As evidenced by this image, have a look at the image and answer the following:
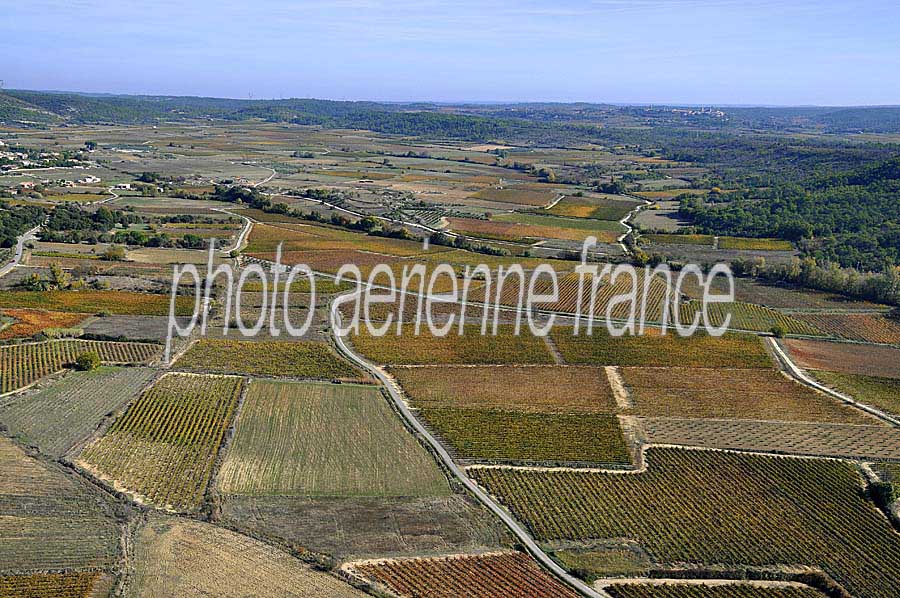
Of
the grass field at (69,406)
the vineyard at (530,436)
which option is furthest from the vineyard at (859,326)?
the grass field at (69,406)

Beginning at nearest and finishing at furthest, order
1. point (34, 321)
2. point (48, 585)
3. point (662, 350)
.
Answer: point (48, 585) < point (662, 350) < point (34, 321)

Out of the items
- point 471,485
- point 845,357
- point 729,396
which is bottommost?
point 471,485

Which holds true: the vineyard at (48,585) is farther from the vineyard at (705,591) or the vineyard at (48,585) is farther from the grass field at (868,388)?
the grass field at (868,388)

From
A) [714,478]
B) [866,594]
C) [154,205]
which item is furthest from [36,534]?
[154,205]

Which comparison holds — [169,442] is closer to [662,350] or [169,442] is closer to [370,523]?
[370,523]

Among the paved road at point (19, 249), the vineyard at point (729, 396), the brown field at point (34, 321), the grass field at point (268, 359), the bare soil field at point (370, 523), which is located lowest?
the bare soil field at point (370, 523)

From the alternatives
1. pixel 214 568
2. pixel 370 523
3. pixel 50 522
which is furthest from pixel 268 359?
pixel 214 568

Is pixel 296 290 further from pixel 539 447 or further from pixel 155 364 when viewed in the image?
pixel 539 447
